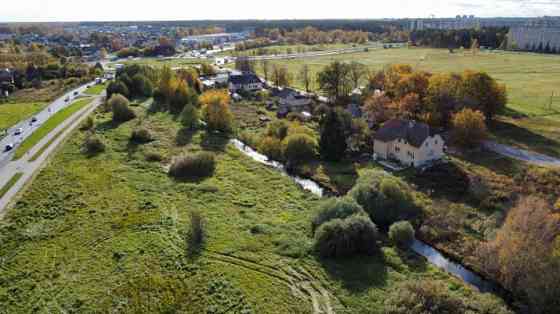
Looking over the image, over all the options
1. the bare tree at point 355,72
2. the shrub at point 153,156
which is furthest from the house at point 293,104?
the shrub at point 153,156

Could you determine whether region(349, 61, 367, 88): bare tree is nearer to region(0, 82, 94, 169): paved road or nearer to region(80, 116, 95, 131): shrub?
region(80, 116, 95, 131): shrub

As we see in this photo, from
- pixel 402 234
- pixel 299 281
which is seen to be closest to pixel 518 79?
pixel 402 234

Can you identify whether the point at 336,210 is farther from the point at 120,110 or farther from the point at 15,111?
the point at 15,111

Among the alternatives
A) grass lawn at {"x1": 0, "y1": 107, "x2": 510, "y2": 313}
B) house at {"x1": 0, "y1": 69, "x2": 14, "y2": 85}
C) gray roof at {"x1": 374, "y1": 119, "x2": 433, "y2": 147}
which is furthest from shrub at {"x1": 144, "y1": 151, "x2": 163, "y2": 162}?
house at {"x1": 0, "y1": 69, "x2": 14, "y2": 85}

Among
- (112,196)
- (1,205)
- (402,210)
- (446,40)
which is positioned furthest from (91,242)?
(446,40)

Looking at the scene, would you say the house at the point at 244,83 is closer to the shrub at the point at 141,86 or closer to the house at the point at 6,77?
the shrub at the point at 141,86

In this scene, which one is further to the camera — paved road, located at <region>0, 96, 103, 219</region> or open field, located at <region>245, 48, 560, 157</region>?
open field, located at <region>245, 48, 560, 157</region>
